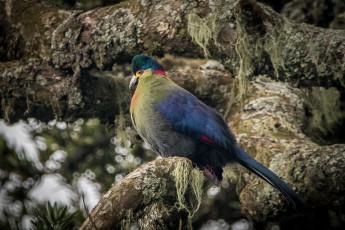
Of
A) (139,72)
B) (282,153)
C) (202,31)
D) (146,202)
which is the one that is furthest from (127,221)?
(139,72)

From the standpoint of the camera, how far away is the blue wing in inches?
146

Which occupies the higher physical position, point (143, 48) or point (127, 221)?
point (143, 48)

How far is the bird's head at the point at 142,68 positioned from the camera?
4.00m

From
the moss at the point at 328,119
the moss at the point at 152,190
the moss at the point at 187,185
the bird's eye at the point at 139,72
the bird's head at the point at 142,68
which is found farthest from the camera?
the moss at the point at 328,119

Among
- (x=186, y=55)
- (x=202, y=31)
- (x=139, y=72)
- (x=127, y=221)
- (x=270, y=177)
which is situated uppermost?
(x=202, y=31)

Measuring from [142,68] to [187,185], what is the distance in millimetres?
1245

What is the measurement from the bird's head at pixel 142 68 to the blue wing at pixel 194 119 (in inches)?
11.0

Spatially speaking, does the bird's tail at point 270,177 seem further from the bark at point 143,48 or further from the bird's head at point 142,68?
the bird's head at point 142,68

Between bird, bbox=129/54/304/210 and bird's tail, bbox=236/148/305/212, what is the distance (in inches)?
0.8

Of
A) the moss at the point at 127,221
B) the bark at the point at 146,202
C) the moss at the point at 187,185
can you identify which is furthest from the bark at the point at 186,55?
the moss at the point at 127,221

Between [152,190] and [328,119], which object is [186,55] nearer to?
[328,119]

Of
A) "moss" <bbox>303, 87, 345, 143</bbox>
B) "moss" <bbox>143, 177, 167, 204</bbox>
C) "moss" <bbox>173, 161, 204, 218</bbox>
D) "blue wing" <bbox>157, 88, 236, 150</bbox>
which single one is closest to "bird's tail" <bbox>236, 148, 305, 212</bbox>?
"blue wing" <bbox>157, 88, 236, 150</bbox>

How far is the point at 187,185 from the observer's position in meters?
3.07

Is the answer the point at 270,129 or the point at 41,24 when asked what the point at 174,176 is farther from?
the point at 41,24
